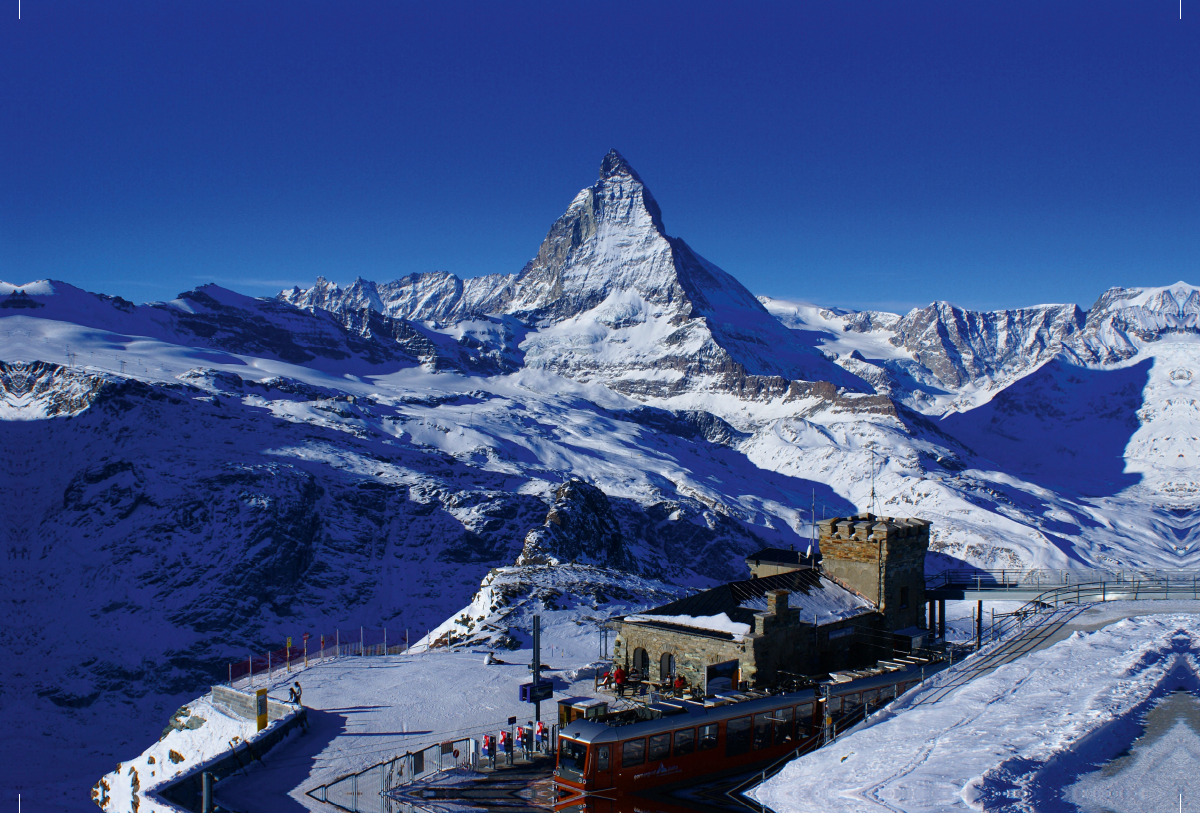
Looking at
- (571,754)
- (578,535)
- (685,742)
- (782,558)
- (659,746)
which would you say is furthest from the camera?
(578,535)

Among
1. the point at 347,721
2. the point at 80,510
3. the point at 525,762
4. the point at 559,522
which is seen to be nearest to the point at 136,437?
the point at 80,510

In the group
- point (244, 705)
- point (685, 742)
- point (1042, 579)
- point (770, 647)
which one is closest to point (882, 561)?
point (770, 647)

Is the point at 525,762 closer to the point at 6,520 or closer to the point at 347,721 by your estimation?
the point at 347,721

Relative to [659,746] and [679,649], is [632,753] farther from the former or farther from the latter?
[679,649]

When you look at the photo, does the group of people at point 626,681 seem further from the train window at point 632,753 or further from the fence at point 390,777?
the train window at point 632,753

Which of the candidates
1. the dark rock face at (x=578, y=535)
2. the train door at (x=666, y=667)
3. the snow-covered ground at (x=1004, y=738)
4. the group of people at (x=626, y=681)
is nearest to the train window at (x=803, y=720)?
the snow-covered ground at (x=1004, y=738)

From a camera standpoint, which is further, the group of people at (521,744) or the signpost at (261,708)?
the signpost at (261,708)
